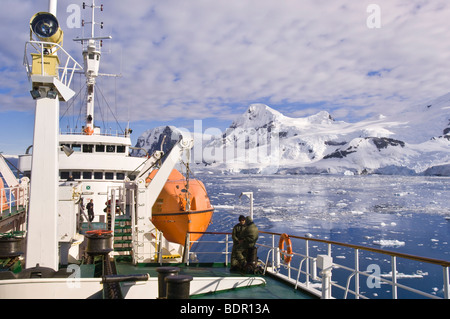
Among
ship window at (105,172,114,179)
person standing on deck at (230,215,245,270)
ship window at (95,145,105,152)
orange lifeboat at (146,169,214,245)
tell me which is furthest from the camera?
ship window at (95,145,105,152)

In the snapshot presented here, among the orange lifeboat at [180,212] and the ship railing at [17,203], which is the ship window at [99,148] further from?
the ship railing at [17,203]

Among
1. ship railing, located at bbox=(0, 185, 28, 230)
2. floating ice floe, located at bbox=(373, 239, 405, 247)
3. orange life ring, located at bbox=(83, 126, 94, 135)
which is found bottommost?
floating ice floe, located at bbox=(373, 239, 405, 247)

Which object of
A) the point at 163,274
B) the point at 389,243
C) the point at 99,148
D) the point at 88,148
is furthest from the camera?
the point at 389,243

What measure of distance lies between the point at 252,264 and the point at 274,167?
17808 cm

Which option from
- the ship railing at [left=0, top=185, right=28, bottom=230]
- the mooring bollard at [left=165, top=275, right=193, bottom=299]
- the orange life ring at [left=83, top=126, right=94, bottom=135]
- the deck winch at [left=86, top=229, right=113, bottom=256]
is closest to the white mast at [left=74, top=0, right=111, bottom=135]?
the orange life ring at [left=83, top=126, right=94, bottom=135]

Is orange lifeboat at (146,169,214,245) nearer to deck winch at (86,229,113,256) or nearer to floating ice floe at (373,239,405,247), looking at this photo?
deck winch at (86,229,113,256)

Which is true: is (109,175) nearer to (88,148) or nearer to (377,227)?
(88,148)

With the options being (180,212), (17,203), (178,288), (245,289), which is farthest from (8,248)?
(180,212)

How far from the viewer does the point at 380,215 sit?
34.8m

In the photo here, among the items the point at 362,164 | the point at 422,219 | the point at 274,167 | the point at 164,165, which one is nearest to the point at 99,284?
the point at 164,165

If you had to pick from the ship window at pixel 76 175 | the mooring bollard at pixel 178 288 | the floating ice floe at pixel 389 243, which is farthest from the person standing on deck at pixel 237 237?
the floating ice floe at pixel 389 243

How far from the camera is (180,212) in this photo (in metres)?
13.7

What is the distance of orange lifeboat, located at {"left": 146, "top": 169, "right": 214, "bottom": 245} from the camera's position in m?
13.7
